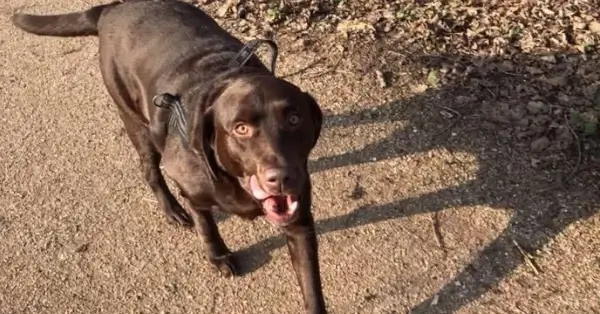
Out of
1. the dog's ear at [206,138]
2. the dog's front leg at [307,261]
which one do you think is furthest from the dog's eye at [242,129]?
the dog's front leg at [307,261]

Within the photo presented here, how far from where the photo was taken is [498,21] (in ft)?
15.9

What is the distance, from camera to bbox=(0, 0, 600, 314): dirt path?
344 centimetres

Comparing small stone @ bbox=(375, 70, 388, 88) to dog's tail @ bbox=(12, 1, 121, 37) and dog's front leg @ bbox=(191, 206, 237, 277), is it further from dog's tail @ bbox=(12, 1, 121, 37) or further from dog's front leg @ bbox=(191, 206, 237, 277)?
dog's tail @ bbox=(12, 1, 121, 37)

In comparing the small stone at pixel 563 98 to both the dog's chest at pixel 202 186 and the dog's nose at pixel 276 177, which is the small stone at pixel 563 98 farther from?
the dog's nose at pixel 276 177

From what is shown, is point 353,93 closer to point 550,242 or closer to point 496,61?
point 496,61

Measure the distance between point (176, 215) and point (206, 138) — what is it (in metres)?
1.15

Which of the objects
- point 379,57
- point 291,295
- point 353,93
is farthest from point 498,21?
point 291,295

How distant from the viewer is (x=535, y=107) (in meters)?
4.19

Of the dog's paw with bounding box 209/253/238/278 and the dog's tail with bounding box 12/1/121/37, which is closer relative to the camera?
the dog's paw with bounding box 209/253/238/278

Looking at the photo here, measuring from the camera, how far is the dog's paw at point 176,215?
150 inches

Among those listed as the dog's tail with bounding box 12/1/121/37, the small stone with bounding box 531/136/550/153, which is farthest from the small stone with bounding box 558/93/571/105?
the dog's tail with bounding box 12/1/121/37

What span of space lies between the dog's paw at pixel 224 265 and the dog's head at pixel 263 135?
0.80 metres

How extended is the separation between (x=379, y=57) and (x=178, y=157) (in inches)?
82.8

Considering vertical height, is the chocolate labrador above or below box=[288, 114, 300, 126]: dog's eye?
below
